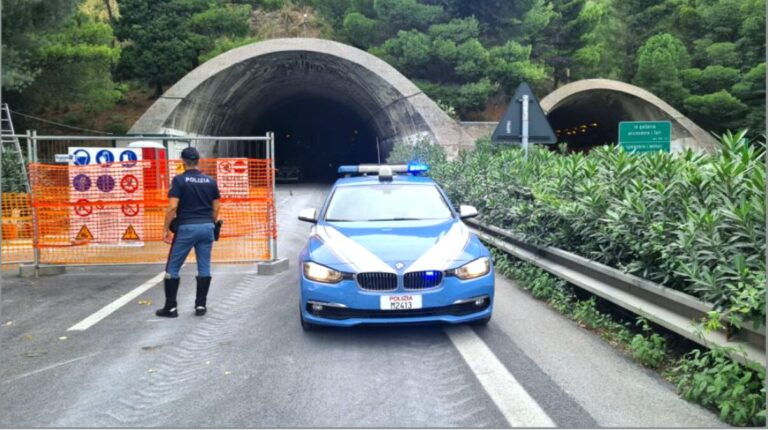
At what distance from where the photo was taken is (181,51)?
36375mm

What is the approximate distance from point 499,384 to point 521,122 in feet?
21.3

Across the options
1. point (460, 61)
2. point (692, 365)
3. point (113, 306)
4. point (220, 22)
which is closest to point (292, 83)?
point (460, 61)

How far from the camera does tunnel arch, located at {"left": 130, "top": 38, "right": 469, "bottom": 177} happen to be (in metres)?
24.3

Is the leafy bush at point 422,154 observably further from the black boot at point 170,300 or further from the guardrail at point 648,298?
the black boot at point 170,300

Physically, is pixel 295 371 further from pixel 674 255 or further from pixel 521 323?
pixel 674 255

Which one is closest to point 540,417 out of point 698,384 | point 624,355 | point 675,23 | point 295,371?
point 698,384

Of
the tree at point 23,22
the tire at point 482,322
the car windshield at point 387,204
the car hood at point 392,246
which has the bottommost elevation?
the tire at point 482,322

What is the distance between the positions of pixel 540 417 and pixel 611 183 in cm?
378

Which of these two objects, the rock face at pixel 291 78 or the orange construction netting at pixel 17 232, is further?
the rock face at pixel 291 78

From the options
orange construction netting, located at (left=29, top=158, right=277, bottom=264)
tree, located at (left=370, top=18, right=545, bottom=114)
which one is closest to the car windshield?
orange construction netting, located at (left=29, top=158, right=277, bottom=264)

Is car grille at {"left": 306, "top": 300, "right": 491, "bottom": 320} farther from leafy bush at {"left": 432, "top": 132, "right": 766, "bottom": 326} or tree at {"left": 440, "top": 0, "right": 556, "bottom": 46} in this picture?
tree at {"left": 440, "top": 0, "right": 556, "bottom": 46}

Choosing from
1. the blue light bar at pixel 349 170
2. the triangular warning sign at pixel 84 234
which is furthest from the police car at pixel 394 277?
the triangular warning sign at pixel 84 234

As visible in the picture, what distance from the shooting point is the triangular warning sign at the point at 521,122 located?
1002 cm

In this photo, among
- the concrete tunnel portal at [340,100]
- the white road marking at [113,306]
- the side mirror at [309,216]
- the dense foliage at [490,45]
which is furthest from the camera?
the dense foliage at [490,45]
